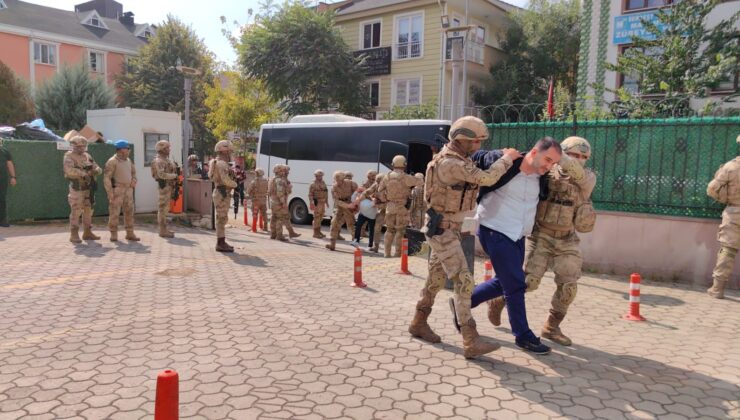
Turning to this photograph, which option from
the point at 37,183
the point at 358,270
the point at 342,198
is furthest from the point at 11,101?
the point at 358,270

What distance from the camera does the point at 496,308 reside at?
4.93 m

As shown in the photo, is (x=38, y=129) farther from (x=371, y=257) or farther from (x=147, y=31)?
(x=147, y=31)

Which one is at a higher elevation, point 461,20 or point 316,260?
point 461,20

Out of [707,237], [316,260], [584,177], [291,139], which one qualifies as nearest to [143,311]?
[316,260]

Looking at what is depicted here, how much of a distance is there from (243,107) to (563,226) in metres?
24.5

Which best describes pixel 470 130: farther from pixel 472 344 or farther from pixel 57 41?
pixel 57 41

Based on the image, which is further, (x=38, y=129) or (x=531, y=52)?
(x=531, y=52)

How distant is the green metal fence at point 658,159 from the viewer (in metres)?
7.52

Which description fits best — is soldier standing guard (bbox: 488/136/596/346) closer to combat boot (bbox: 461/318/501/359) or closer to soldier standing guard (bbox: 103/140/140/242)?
combat boot (bbox: 461/318/501/359)

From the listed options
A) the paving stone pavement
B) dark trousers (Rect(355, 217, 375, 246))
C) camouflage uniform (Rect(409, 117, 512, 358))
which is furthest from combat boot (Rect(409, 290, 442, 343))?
dark trousers (Rect(355, 217, 375, 246))

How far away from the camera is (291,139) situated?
52.2ft

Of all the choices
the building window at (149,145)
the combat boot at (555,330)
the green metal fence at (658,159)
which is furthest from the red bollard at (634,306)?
the building window at (149,145)

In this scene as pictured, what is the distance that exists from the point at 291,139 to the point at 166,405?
46.2ft

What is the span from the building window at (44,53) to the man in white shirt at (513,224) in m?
37.1
